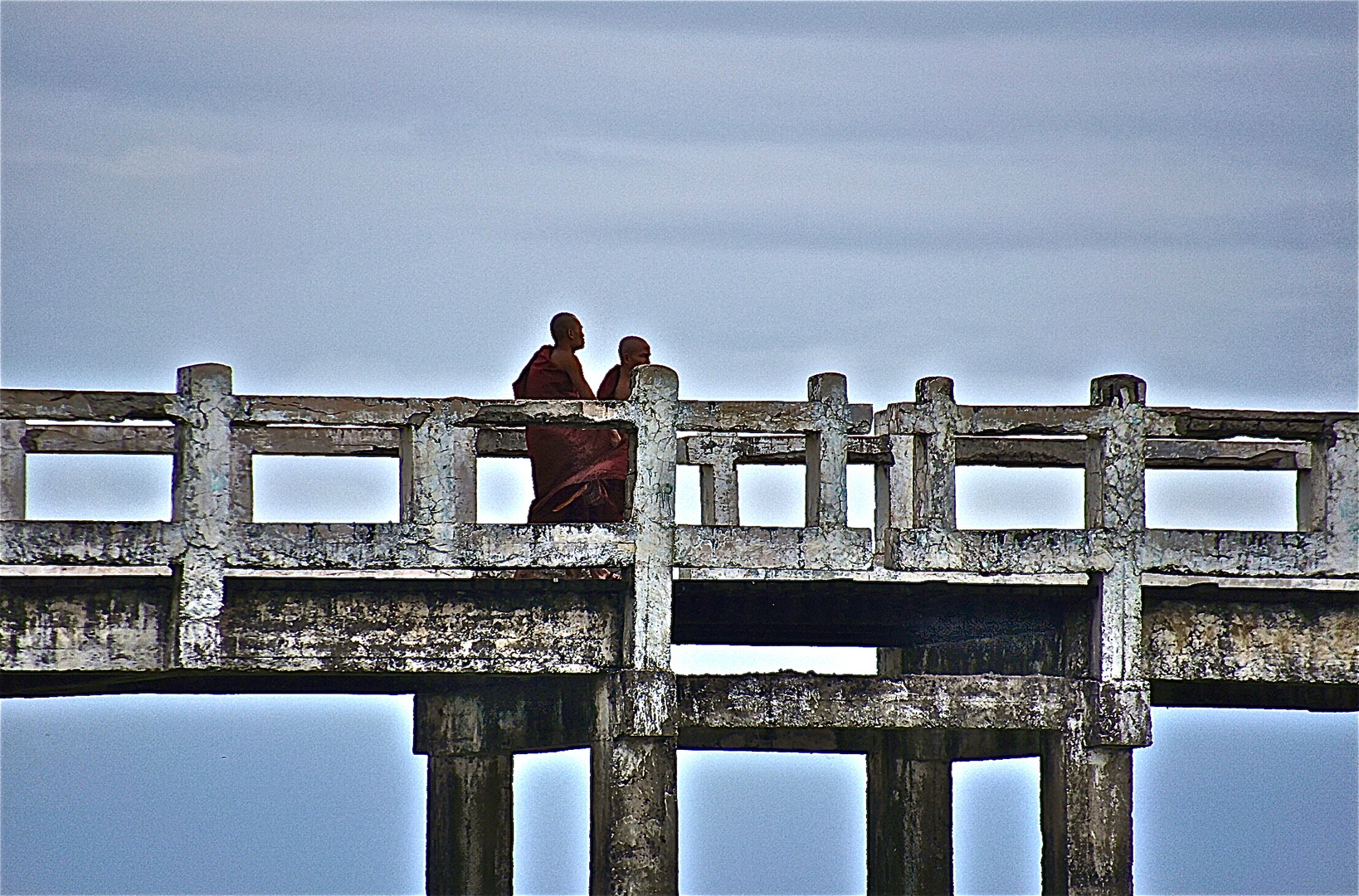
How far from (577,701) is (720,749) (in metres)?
3.02

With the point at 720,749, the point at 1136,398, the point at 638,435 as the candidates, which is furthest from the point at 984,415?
the point at 720,749

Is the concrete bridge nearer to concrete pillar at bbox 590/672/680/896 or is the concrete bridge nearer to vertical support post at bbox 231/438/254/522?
concrete pillar at bbox 590/672/680/896

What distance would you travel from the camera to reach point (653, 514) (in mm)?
11383

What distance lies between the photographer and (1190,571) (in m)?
11.7

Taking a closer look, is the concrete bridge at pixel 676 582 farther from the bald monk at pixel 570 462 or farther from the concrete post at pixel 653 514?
the bald monk at pixel 570 462

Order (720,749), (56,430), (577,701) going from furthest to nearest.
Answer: (720,749) → (56,430) → (577,701)

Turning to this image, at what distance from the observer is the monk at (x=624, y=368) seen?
44.0 ft

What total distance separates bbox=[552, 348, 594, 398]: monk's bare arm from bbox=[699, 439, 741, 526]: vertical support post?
5.70 ft

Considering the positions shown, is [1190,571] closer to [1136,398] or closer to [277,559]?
[1136,398]

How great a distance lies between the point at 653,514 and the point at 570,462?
1852 mm

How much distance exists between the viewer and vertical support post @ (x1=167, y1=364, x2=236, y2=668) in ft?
36.2

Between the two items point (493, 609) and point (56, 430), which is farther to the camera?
point (56, 430)

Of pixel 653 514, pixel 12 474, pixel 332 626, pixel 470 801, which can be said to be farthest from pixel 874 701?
pixel 12 474

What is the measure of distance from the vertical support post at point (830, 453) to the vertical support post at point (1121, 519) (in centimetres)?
127
